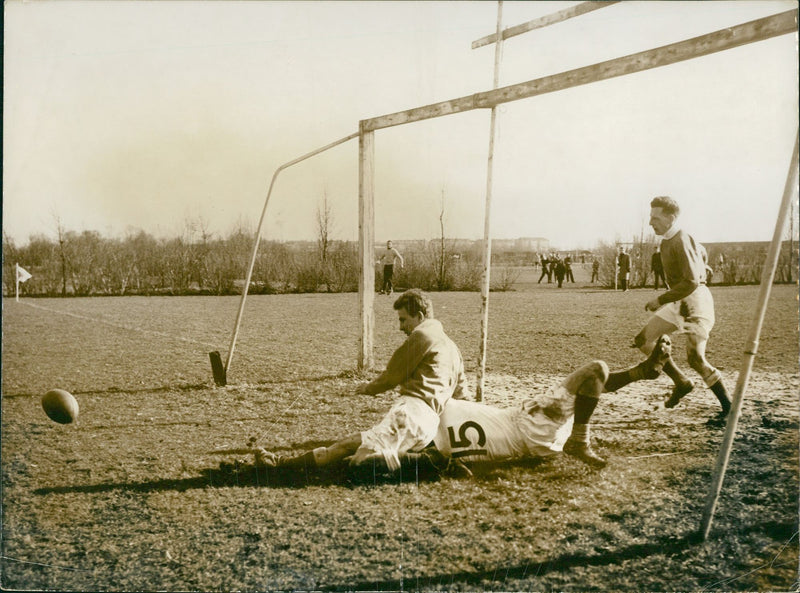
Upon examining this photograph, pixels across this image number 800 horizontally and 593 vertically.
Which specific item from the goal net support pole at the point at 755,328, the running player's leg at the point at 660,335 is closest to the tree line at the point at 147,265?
the running player's leg at the point at 660,335

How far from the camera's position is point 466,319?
13.8 meters

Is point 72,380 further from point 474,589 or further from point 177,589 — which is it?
point 474,589

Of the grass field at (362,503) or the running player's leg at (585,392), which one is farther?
the running player's leg at (585,392)

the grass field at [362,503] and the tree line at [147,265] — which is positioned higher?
the tree line at [147,265]

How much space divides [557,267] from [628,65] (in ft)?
69.0

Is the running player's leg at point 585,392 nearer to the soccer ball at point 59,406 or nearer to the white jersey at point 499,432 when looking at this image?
the white jersey at point 499,432

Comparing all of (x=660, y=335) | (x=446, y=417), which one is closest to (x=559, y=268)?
(x=660, y=335)

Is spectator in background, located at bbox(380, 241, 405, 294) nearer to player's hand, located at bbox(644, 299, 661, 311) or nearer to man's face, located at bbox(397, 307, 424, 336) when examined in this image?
man's face, located at bbox(397, 307, 424, 336)

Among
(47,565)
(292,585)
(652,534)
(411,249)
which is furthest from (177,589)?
(411,249)

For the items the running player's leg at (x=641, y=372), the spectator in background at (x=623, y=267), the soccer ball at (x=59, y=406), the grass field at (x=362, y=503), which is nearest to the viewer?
the grass field at (x=362, y=503)

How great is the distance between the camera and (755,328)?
3.40 metres

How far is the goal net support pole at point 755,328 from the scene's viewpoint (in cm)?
326

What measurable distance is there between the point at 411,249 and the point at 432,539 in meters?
4.99

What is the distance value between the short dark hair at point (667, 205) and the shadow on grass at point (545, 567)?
2791mm
